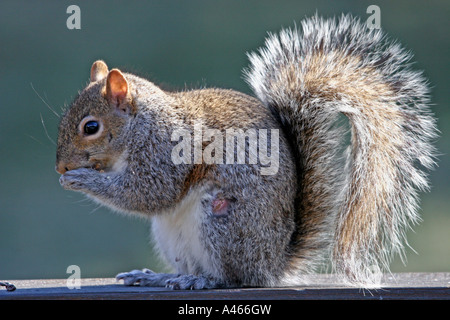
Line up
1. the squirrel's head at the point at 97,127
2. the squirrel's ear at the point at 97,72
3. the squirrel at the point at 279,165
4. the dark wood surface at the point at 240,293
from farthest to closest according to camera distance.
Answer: the squirrel's ear at the point at 97,72 → the squirrel's head at the point at 97,127 → the squirrel at the point at 279,165 → the dark wood surface at the point at 240,293

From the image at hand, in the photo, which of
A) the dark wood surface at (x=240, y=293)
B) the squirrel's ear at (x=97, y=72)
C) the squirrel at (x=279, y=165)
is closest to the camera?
the dark wood surface at (x=240, y=293)

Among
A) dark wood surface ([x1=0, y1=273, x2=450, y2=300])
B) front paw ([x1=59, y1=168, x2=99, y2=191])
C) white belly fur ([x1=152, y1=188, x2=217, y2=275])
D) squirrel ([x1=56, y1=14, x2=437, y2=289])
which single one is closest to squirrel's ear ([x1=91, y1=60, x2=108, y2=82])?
squirrel ([x1=56, y1=14, x2=437, y2=289])

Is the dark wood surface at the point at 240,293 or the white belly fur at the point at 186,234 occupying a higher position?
the white belly fur at the point at 186,234

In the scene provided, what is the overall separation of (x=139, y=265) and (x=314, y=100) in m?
3.35

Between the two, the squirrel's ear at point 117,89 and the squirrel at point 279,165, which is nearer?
→ the squirrel at point 279,165

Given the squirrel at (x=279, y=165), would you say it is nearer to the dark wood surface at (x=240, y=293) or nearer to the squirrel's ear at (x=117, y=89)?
the squirrel's ear at (x=117, y=89)

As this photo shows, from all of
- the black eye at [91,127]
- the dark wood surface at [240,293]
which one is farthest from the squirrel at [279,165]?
the dark wood surface at [240,293]

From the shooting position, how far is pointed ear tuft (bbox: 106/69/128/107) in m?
2.44

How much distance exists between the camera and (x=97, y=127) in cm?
245

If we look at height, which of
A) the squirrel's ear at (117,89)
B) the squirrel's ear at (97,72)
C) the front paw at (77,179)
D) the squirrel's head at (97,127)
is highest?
the squirrel's ear at (97,72)

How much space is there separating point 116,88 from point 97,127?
0.42 feet

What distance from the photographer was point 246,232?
7.50 ft

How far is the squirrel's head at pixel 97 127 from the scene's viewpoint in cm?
243
